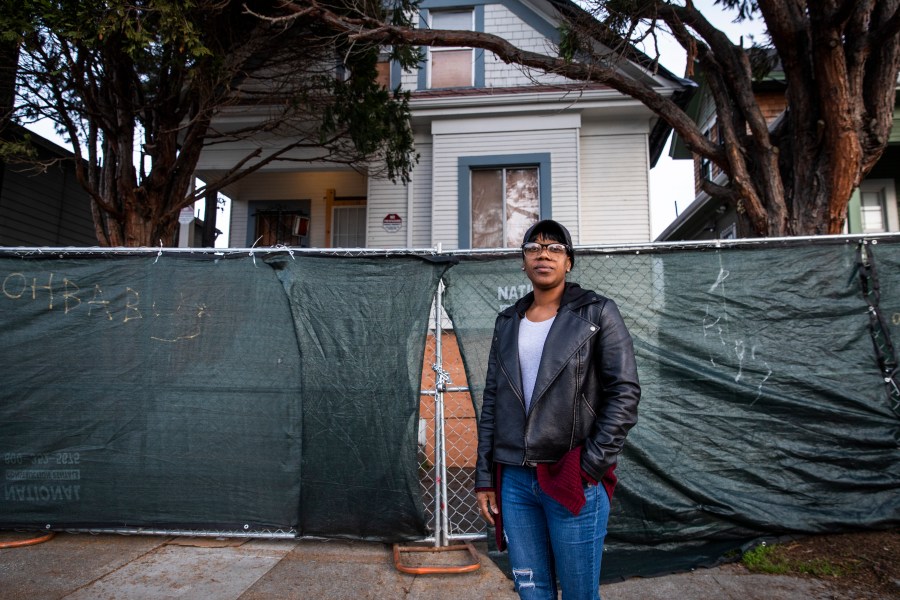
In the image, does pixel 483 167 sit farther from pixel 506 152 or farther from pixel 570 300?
pixel 570 300

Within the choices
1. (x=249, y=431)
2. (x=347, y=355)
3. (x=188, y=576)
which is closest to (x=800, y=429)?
(x=347, y=355)

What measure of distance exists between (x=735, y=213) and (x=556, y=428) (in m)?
9.16

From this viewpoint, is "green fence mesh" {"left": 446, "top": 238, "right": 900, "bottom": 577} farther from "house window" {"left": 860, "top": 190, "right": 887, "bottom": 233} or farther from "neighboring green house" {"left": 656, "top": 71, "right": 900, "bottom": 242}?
"house window" {"left": 860, "top": 190, "right": 887, "bottom": 233}

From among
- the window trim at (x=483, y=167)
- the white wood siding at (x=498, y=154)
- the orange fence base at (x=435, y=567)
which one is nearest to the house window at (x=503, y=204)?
the window trim at (x=483, y=167)

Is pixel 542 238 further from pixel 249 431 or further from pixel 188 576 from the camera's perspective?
pixel 188 576

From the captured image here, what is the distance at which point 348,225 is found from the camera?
1198 centimetres

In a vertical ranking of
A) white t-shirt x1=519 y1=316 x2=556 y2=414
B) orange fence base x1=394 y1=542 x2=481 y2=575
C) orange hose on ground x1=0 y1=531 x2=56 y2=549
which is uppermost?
white t-shirt x1=519 y1=316 x2=556 y2=414

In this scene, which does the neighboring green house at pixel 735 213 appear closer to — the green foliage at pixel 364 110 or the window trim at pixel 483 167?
the window trim at pixel 483 167

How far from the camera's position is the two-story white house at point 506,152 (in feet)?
33.2

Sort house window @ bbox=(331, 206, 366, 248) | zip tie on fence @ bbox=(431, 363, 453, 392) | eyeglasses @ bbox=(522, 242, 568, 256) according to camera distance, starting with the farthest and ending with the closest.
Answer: house window @ bbox=(331, 206, 366, 248)
zip tie on fence @ bbox=(431, 363, 453, 392)
eyeglasses @ bbox=(522, 242, 568, 256)

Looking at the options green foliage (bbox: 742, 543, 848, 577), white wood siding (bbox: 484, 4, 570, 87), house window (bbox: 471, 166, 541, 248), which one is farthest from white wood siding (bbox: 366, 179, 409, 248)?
green foliage (bbox: 742, 543, 848, 577)

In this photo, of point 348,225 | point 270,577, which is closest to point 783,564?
point 270,577

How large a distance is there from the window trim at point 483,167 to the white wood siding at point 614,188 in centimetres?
79

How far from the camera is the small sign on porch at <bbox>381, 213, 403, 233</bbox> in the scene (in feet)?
34.9
